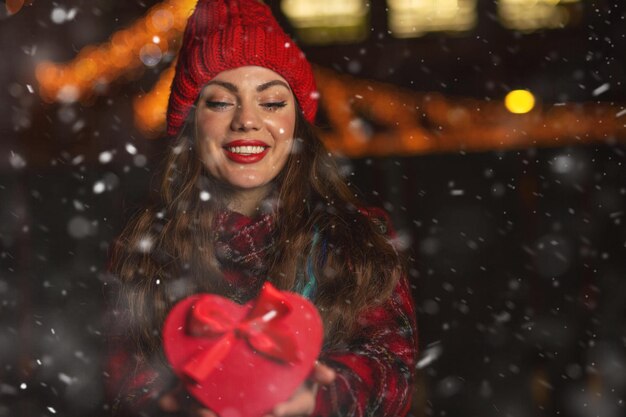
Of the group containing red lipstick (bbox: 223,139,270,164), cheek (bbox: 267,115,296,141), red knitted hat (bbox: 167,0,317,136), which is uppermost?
red knitted hat (bbox: 167,0,317,136)

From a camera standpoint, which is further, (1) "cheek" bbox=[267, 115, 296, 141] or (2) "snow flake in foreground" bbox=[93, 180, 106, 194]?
(2) "snow flake in foreground" bbox=[93, 180, 106, 194]

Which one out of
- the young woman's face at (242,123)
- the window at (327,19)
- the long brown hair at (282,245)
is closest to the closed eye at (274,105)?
the young woman's face at (242,123)

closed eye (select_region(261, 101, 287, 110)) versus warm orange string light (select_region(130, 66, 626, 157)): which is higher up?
closed eye (select_region(261, 101, 287, 110))

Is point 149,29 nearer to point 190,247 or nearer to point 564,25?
point 564,25

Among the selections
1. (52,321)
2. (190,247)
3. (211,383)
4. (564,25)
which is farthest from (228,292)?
(52,321)

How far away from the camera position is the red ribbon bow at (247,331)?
4.50 ft

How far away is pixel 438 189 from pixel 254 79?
269 cm

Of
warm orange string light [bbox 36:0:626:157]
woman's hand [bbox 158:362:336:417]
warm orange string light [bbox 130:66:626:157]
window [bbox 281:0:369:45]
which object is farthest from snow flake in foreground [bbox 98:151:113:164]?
woman's hand [bbox 158:362:336:417]

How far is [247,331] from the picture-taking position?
4.53 feet

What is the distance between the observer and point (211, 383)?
138 cm

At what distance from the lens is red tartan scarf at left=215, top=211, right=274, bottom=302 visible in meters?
1.70

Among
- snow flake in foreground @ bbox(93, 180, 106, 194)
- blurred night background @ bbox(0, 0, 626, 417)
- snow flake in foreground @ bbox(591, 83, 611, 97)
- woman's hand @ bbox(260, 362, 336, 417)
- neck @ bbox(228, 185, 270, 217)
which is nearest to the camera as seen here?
woman's hand @ bbox(260, 362, 336, 417)

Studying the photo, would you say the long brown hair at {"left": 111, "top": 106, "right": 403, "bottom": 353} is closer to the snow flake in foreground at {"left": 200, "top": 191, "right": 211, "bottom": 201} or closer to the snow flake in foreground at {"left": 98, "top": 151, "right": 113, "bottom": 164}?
the snow flake in foreground at {"left": 200, "top": 191, "right": 211, "bottom": 201}

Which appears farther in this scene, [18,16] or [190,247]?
[18,16]
